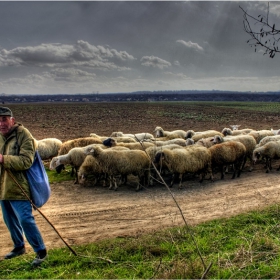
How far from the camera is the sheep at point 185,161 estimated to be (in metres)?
10.8

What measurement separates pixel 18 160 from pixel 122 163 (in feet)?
18.8

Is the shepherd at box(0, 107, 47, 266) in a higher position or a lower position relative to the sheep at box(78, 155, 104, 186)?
higher

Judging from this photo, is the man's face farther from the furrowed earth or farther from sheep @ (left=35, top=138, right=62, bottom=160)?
sheep @ (left=35, top=138, right=62, bottom=160)

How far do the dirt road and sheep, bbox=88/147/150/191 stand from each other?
1.94 feet

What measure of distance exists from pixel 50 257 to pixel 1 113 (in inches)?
116

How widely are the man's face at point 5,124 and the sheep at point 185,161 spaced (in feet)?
20.8

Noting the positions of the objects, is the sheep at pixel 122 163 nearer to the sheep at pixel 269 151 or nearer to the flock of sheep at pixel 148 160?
the flock of sheep at pixel 148 160

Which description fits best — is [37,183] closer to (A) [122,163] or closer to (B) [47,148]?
(A) [122,163]

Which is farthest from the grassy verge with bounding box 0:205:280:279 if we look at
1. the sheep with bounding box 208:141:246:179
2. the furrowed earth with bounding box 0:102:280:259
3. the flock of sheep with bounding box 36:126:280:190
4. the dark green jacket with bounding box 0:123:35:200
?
the sheep with bounding box 208:141:246:179

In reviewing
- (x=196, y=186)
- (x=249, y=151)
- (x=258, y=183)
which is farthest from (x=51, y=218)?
(x=249, y=151)

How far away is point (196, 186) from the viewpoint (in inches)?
420

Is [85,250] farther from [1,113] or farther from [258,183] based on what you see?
[258,183]

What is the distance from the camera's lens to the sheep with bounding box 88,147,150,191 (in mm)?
10477

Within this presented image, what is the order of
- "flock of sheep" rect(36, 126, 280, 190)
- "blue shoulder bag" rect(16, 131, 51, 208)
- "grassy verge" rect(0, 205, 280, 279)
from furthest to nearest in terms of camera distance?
"flock of sheep" rect(36, 126, 280, 190) → "blue shoulder bag" rect(16, 131, 51, 208) → "grassy verge" rect(0, 205, 280, 279)
